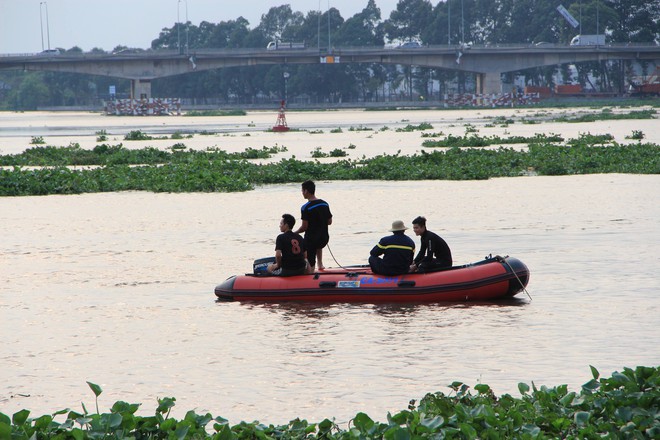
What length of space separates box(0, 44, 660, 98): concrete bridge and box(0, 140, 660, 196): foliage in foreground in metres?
83.7

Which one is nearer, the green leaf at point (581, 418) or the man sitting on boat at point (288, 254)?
the green leaf at point (581, 418)

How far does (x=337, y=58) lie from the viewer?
121 m

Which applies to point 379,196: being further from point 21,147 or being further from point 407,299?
point 21,147

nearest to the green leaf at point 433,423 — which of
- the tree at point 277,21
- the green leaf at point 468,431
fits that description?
the green leaf at point 468,431

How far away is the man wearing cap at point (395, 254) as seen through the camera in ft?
48.3

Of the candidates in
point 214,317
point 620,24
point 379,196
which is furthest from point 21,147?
point 620,24

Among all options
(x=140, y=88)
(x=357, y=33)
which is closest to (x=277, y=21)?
(x=357, y=33)

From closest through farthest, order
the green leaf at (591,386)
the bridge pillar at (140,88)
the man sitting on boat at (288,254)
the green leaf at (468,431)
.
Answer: the green leaf at (468,431)
the green leaf at (591,386)
the man sitting on boat at (288,254)
the bridge pillar at (140,88)

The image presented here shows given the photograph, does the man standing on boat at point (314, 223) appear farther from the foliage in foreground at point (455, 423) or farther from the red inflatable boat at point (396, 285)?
the foliage in foreground at point (455, 423)

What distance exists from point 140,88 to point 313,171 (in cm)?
9569

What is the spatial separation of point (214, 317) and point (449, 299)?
3220mm

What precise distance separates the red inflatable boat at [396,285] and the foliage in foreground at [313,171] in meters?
16.6

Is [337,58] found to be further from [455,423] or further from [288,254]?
[455,423]

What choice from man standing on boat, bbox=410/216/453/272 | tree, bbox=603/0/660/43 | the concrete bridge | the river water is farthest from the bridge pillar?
man standing on boat, bbox=410/216/453/272
